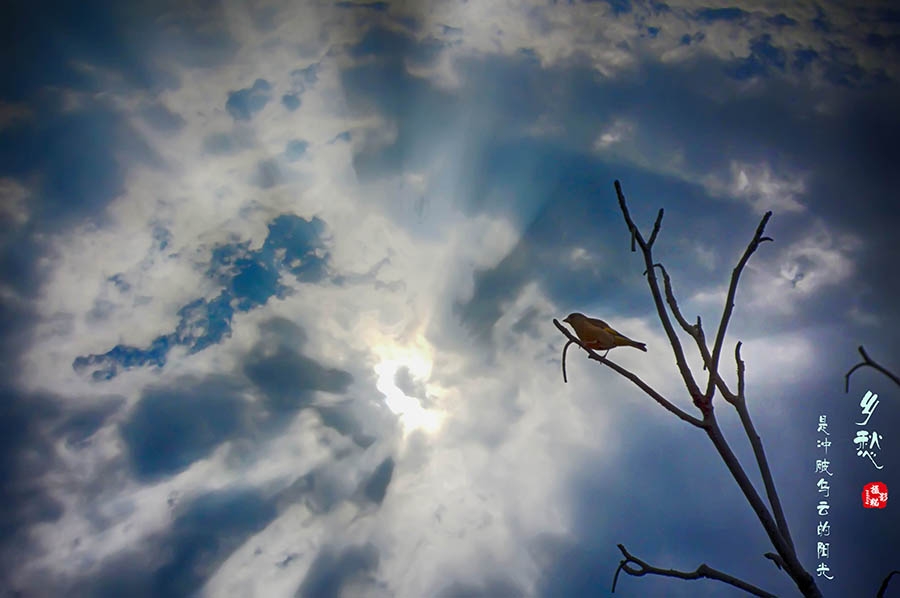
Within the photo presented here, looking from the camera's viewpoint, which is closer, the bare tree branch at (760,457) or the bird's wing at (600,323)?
the bare tree branch at (760,457)

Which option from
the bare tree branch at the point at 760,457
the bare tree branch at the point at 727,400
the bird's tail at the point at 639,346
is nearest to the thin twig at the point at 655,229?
the bare tree branch at the point at 727,400

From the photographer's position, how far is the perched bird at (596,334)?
3.45 m

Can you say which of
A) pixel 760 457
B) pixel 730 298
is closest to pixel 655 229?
Result: pixel 730 298

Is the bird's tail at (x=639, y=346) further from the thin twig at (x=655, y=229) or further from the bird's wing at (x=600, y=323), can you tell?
the thin twig at (x=655, y=229)

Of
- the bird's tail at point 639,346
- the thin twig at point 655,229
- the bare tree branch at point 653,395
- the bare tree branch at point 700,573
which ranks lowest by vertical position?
the bare tree branch at point 700,573

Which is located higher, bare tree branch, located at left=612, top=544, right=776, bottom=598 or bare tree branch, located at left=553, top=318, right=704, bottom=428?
bare tree branch, located at left=553, top=318, right=704, bottom=428

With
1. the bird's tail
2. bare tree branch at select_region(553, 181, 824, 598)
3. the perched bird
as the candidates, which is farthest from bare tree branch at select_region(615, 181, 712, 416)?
the bird's tail

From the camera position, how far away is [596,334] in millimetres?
3484

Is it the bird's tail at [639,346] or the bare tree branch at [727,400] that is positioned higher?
the bird's tail at [639,346]

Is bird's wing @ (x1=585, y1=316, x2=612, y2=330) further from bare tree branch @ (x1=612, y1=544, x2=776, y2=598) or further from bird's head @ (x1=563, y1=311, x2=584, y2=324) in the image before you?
bare tree branch @ (x1=612, y1=544, x2=776, y2=598)

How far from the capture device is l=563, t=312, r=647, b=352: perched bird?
3.45 m

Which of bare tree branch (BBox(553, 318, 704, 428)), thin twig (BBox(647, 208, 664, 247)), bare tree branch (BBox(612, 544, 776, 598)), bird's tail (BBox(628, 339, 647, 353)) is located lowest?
bare tree branch (BBox(612, 544, 776, 598))

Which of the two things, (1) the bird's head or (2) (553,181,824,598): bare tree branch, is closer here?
(2) (553,181,824,598): bare tree branch

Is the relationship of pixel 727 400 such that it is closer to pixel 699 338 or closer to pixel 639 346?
pixel 699 338
